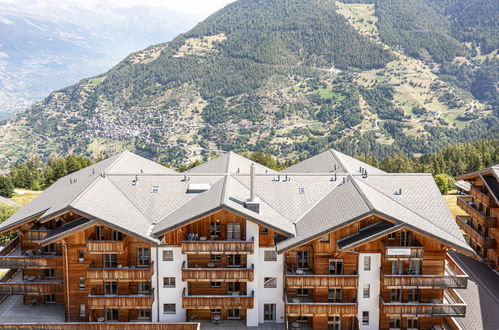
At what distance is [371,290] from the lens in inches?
1471

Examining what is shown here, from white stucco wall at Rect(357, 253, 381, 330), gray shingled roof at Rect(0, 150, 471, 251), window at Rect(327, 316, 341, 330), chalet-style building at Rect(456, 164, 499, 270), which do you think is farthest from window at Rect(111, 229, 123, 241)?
chalet-style building at Rect(456, 164, 499, 270)

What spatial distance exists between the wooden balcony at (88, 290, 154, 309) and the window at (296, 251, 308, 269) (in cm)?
1208

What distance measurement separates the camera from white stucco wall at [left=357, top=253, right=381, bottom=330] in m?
37.0

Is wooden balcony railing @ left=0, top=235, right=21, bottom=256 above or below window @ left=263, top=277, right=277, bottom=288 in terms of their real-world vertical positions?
above

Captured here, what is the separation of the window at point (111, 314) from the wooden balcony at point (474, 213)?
34427 mm

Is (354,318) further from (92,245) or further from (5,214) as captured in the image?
(5,214)

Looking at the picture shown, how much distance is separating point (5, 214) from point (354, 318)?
55.4 metres

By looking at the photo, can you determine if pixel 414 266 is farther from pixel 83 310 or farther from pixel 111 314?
pixel 83 310

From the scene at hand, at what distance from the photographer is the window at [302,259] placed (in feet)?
126

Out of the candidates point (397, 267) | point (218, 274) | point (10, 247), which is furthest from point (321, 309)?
point (10, 247)

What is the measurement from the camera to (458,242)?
35625mm

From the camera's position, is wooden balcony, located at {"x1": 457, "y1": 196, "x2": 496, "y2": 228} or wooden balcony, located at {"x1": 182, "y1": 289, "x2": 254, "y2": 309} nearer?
wooden balcony, located at {"x1": 182, "y1": 289, "x2": 254, "y2": 309}

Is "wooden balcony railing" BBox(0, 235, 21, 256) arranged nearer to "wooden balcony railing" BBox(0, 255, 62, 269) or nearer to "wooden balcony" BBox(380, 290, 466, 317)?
"wooden balcony railing" BBox(0, 255, 62, 269)

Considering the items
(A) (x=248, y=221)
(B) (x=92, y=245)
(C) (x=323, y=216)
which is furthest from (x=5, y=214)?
(C) (x=323, y=216)
